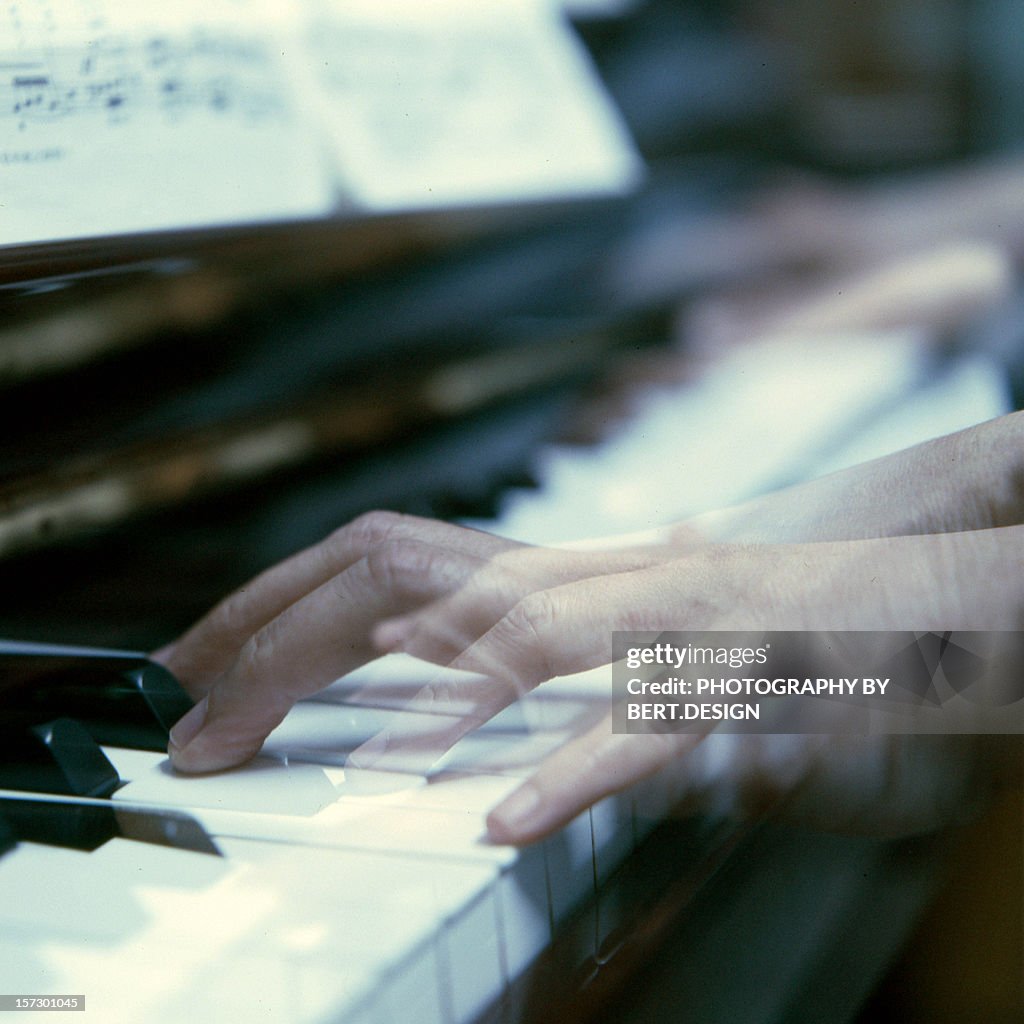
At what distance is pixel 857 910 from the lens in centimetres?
66

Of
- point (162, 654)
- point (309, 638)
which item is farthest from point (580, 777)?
point (162, 654)

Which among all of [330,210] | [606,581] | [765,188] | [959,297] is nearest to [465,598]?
[606,581]

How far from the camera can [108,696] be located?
474 millimetres

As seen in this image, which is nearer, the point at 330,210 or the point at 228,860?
the point at 228,860

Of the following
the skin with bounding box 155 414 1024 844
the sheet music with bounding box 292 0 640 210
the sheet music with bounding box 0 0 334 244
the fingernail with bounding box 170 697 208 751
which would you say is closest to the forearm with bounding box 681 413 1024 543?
the skin with bounding box 155 414 1024 844

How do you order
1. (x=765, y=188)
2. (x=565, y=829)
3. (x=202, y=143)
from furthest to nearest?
1. (x=765, y=188)
2. (x=202, y=143)
3. (x=565, y=829)

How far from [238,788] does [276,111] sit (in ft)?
1.63

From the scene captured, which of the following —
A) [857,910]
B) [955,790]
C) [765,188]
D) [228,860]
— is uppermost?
[765,188]

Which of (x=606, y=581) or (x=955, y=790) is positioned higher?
(x=606, y=581)

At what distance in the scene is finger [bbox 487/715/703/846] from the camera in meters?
0.37

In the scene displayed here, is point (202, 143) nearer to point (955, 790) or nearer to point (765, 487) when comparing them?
point (765, 487)

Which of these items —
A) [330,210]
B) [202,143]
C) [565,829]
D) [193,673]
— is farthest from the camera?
[330,210]

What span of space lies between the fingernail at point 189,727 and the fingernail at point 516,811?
0.14m

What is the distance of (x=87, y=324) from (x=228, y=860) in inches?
16.4
